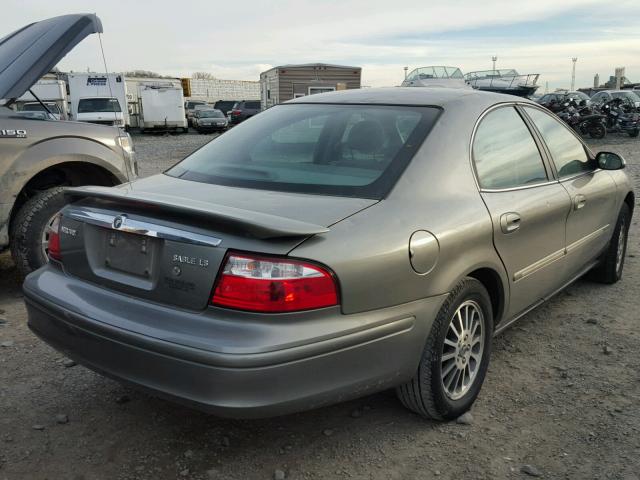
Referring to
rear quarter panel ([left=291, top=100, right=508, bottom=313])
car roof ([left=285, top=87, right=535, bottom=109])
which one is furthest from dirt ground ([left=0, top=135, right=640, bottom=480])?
car roof ([left=285, top=87, right=535, bottom=109])

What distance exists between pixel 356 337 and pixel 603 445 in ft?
→ 4.45

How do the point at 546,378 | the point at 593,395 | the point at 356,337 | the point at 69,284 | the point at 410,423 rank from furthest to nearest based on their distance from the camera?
the point at 546,378, the point at 593,395, the point at 410,423, the point at 69,284, the point at 356,337

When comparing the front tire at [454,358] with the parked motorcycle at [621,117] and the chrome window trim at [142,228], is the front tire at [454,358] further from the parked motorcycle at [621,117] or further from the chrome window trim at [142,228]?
the parked motorcycle at [621,117]

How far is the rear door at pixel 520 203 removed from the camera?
2.95 metres

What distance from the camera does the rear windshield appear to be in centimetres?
261

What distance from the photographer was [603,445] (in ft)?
8.62

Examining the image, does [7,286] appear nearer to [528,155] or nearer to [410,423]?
[410,423]

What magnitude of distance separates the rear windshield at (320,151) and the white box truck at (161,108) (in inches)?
1094

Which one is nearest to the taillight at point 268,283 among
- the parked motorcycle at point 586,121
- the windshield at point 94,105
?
the parked motorcycle at point 586,121

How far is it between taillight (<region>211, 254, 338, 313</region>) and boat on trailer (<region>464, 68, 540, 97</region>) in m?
20.9

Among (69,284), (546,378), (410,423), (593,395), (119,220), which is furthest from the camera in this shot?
(546,378)

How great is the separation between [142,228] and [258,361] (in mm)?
716

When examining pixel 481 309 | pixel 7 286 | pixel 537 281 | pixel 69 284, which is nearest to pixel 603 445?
pixel 481 309

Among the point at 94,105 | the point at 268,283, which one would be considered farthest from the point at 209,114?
the point at 268,283
